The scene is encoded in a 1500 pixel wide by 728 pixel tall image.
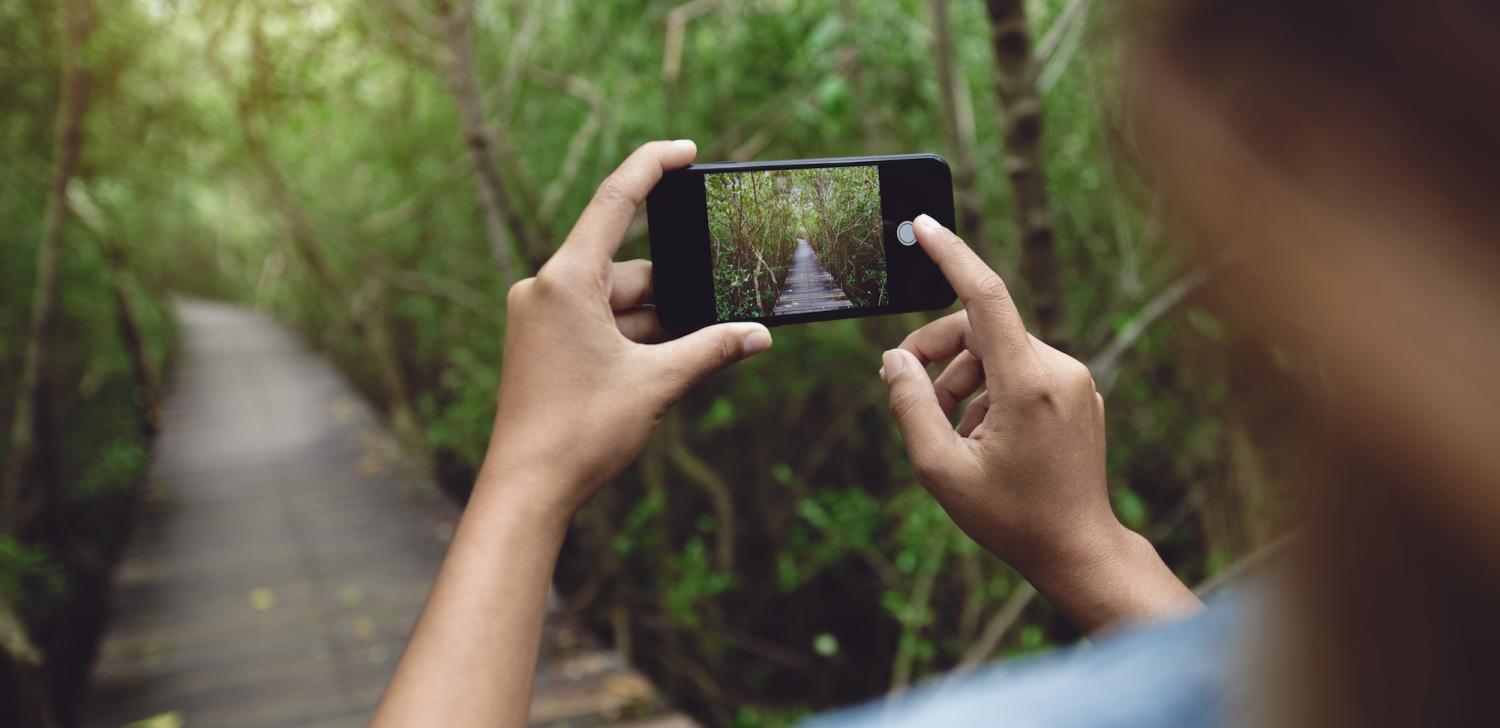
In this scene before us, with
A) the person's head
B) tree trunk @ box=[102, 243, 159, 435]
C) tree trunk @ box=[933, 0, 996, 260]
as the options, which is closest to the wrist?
the person's head

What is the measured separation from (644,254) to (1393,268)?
4191mm

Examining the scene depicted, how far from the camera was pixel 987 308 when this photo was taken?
116cm

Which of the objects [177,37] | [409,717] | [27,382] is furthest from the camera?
[177,37]

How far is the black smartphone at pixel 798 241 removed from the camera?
53.4 inches

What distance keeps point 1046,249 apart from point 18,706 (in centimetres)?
369

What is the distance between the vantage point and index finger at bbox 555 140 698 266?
120cm

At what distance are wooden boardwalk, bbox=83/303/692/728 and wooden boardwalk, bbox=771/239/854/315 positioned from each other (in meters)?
2.64

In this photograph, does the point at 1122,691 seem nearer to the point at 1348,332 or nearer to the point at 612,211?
the point at 1348,332

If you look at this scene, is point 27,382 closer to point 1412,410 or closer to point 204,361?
point 1412,410

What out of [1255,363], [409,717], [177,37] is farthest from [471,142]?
[177,37]

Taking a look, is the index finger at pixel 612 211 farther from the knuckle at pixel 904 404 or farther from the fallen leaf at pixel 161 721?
the fallen leaf at pixel 161 721

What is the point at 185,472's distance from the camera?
8.41 m

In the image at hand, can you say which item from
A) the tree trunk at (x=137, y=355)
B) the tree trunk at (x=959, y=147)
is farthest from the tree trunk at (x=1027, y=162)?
the tree trunk at (x=137, y=355)

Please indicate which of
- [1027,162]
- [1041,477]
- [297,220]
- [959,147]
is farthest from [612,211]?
[297,220]
